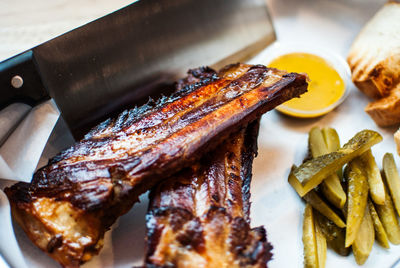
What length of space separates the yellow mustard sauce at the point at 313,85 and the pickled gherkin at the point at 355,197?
24.1 inches

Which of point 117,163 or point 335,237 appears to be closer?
point 117,163

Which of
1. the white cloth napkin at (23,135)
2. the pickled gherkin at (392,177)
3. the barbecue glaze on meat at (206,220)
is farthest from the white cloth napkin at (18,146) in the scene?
the pickled gherkin at (392,177)

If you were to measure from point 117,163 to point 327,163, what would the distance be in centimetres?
128

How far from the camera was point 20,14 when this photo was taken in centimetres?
322

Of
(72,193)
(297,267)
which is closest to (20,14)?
(72,193)

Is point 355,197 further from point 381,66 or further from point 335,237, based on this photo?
point 381,66

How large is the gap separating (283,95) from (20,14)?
2227 millimetres

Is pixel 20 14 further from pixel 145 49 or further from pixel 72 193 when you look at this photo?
pixel 72 193

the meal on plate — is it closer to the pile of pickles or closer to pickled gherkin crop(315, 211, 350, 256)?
the pile of pickles

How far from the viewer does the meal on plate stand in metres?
3.05

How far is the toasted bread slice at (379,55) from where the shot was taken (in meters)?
3.07

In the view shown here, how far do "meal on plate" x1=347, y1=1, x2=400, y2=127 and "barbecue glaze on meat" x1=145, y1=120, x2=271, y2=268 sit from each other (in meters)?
1.37

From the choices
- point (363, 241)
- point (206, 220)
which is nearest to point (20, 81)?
point (206, 220)

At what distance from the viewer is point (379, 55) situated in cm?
312
